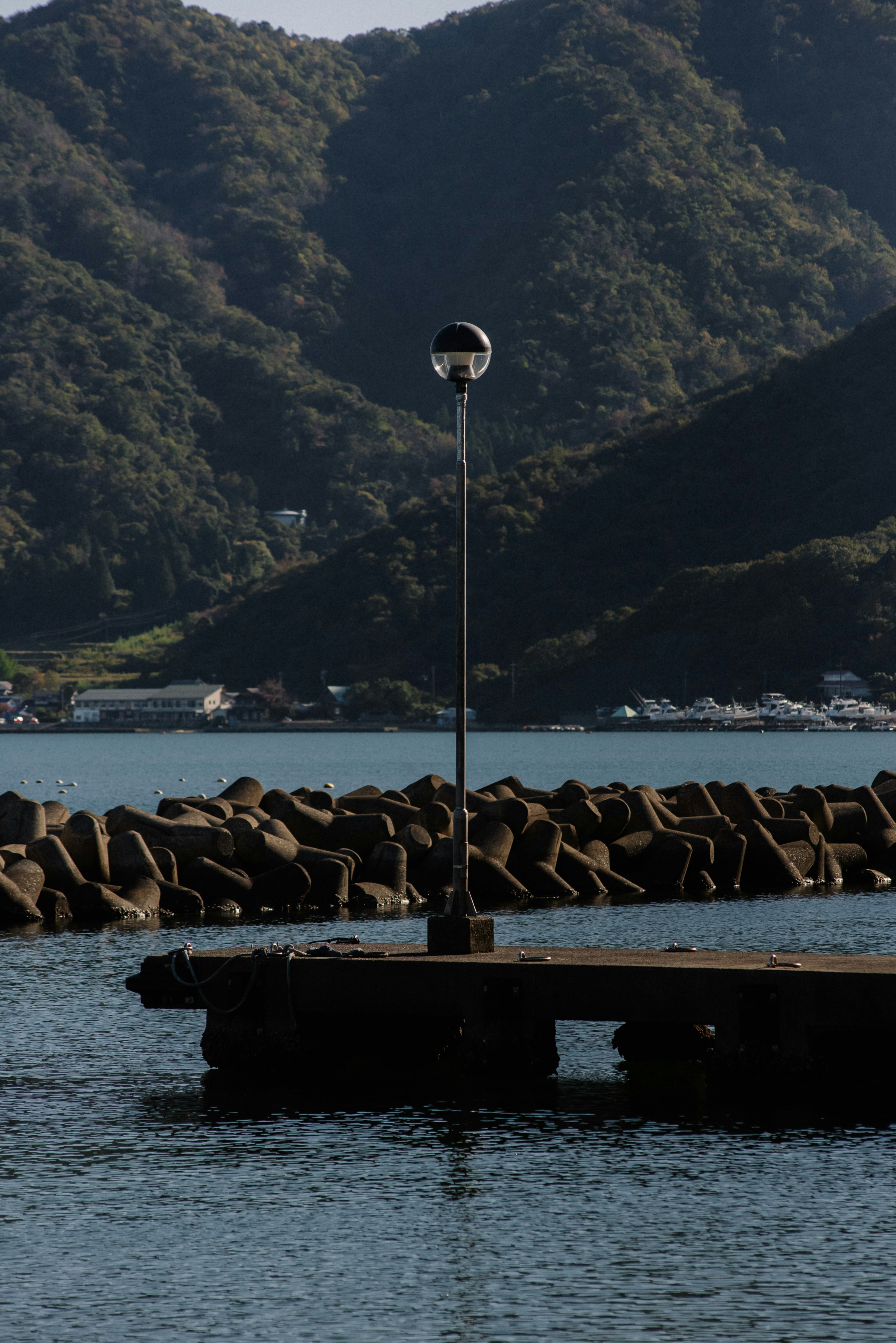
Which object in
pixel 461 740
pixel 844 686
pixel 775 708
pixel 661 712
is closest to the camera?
pixel 461 740

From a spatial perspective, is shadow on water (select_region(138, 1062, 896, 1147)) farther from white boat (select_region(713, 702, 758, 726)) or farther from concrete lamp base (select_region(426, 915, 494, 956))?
white boat (select_region(713, 702, 758, 726))

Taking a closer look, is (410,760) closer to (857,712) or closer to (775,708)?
(775,708)

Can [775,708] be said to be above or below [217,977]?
above

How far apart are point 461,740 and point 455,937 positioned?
164cm

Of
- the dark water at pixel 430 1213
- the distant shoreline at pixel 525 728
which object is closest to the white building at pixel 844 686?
the distant shoreline at pixel 525 728

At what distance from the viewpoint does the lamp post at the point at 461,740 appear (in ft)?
45.8

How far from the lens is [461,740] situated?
47.2ft

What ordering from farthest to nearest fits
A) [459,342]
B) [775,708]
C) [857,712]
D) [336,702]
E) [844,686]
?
[336,702] < [844,686] < [775,708] < [857,712] < [459,342]

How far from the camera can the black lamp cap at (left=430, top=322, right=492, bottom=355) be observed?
13961 mm

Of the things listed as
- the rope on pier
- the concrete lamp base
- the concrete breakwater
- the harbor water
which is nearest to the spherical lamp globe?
the concrete lamp base

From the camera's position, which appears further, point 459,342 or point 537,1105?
point 459,342

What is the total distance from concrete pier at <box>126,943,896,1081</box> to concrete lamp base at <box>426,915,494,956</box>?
0.48 feet

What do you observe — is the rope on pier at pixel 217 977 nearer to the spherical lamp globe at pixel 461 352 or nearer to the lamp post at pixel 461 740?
the lamp post at pixel 461 740

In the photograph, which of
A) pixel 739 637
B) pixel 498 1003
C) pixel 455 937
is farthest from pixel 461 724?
pixel 739 637
